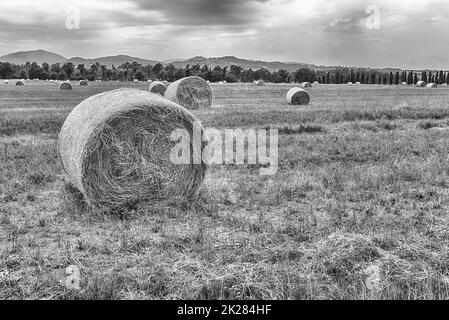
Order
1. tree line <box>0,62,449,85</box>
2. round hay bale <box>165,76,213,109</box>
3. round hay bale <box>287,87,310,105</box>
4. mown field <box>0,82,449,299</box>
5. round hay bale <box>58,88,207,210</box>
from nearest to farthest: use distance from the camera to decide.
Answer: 1. mown field <box>0,82,449,299</box>
2. round hay bale <box>58,88,207,210</box>
3. round hay bale <box>165,76,213,109</box>
4. round hay bale <box>287,87,310,105</box>
5. tree line <box>0,62,449,85</box>

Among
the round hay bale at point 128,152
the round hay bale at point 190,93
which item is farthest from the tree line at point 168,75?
the round hay bale at point 128,152

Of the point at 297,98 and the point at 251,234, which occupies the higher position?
the point at 297,98

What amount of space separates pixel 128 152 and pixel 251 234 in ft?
8.53

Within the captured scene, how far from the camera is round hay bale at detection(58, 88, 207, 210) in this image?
7.54m

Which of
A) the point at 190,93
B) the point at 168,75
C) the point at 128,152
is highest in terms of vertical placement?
the point at 168,75
